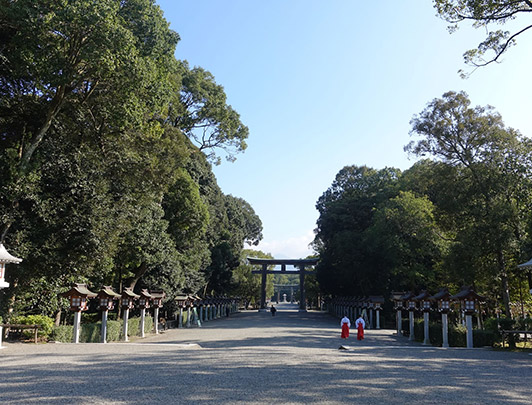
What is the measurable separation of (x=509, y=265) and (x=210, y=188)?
22622 millimetres

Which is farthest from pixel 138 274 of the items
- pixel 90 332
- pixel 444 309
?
pixel 444 309

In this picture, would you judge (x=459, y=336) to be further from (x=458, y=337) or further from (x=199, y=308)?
(x=199, y=308)

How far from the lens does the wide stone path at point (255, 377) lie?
252 inches

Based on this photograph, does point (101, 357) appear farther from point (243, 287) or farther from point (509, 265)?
point (243, 287)

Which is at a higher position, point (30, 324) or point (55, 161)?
point (55, 161)

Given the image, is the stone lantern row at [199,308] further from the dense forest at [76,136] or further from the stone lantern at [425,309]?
the stone lantern at [425,309]

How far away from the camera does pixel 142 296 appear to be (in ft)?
63.6

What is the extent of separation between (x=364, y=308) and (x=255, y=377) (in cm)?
2170

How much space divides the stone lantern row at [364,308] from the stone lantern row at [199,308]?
1120 cm

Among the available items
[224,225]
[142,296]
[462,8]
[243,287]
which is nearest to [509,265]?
[462,8]

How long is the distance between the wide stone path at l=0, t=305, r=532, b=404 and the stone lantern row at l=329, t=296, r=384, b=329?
14.6 metres

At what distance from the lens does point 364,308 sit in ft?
92.5

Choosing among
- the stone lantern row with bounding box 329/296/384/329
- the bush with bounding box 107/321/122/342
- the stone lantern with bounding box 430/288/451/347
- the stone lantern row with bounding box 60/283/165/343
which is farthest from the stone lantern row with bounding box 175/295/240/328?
the stone lantern with bounding box 430/288/451/347

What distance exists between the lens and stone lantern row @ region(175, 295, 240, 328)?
26.5 m
